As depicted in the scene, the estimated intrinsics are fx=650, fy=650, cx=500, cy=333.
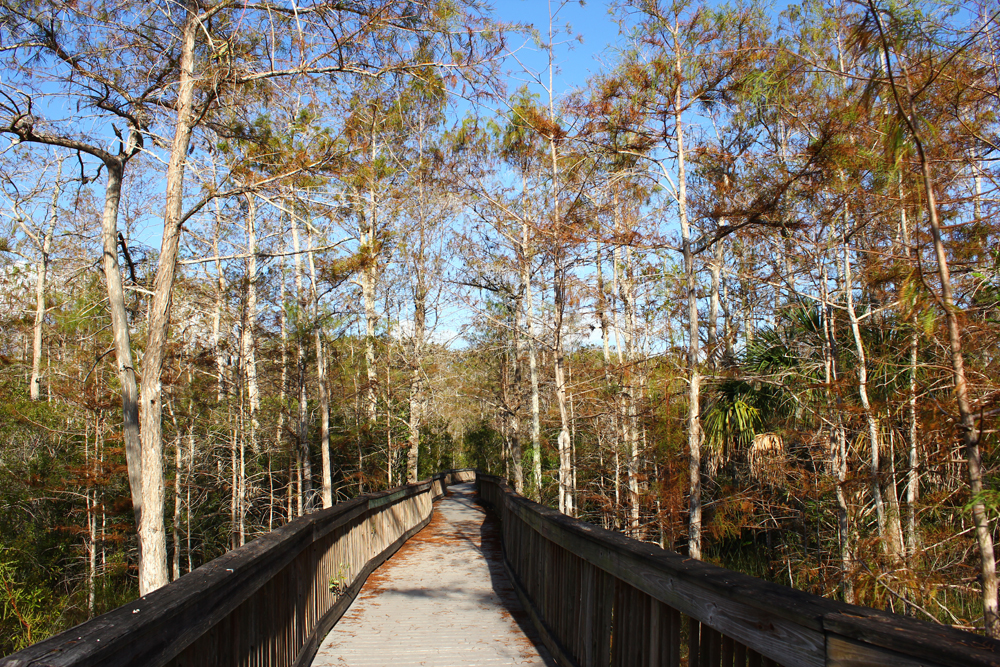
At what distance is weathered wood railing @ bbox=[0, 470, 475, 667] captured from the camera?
175 cm

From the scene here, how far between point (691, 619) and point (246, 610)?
84.0 inches

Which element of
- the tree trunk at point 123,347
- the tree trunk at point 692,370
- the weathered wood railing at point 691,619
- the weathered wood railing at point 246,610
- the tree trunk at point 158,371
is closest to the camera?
the weathered wood railing at point 691,619

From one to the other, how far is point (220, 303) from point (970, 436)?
1632cm

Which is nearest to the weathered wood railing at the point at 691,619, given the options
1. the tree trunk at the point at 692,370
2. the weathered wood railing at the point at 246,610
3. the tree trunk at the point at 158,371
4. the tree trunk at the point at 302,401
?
the weathered wood railing at the point at 246,610

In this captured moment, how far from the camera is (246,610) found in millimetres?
3213

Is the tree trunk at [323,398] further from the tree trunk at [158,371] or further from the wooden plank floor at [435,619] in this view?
the tree trunk at [158,371]

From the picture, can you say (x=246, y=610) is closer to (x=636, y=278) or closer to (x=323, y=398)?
(x=636, y=278)

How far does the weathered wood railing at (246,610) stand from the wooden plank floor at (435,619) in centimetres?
25

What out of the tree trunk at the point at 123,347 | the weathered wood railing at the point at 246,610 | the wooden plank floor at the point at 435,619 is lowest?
the wooden plank floor at the point at 435,619

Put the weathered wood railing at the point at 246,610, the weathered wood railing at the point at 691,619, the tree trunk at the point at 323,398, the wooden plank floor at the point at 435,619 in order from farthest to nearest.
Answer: the tree trunk at the point at 323,398
the wooden plank floor at the point at 435,619
the weathered wood railing at the point at 246,610
the weathered wood railing at the point at 691,619

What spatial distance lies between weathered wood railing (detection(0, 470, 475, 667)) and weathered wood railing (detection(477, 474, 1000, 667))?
5.82ft

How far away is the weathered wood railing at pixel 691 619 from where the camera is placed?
1.49 meters

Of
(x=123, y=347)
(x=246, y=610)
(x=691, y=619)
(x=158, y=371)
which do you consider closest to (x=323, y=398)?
(x=123, y=347)

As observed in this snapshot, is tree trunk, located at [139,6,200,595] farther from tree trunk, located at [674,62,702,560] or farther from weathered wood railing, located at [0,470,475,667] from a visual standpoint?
tree trunk, located at [674,62,702,560]
